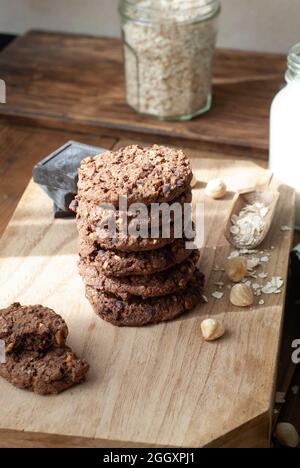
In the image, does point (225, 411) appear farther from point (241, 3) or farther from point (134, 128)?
point (241, 3)

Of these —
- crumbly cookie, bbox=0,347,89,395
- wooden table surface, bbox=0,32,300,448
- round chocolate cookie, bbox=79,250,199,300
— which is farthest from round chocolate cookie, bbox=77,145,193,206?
wooden table surface, bbox=0,32,300,448

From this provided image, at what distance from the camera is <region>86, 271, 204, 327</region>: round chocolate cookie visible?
4.34 ft

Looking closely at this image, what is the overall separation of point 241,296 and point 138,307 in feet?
0.58

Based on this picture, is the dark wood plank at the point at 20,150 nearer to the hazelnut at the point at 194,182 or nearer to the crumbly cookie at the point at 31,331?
the hazelnut at the point at 194,182

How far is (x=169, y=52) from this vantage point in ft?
6.14

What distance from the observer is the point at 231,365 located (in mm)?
1253

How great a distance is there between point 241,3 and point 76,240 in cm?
109

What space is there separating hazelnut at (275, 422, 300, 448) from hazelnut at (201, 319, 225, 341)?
0.17 meters

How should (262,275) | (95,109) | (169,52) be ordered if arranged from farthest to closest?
(95,109)
(169,52)
(262,275)

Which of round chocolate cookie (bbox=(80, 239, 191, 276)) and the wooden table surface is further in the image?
the wooden table surface

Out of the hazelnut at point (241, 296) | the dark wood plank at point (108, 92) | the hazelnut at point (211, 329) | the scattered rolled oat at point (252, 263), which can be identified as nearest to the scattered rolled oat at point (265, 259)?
the scattered rolled oat at point (252, 263)

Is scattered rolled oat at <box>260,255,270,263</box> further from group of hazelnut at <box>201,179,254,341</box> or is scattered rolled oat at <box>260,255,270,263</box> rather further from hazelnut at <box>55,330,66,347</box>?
hazelnut at <box>55,330,66,347</box>

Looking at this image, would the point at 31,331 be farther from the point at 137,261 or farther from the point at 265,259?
the point at 265,259

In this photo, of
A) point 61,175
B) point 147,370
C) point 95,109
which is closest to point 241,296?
point 147,370
